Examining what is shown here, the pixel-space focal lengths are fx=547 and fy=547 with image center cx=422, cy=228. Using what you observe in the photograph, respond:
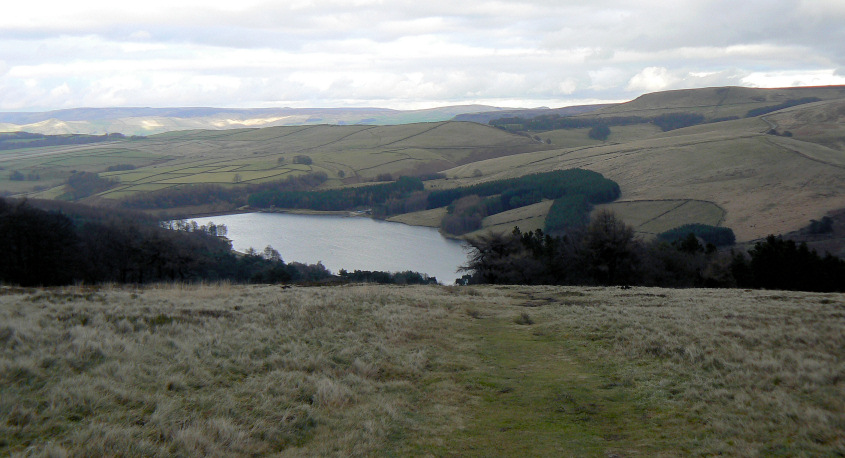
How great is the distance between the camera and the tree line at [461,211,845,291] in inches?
1750

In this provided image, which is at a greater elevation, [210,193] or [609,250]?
[210,193]

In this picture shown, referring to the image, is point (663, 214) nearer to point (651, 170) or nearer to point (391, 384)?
point (651, 170)

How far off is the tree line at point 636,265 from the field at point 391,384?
2981cm

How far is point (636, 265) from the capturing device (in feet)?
152

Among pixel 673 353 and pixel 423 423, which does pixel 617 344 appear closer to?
pixel 673 353

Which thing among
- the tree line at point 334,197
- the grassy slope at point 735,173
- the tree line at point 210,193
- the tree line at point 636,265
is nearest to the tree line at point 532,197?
the grassy slope at point 735,173

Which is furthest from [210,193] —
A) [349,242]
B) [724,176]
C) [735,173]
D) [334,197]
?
[735,173]

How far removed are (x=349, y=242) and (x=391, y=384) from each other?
98553mm

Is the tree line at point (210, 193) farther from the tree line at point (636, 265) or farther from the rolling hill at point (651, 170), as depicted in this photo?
the tree line at point (636, 265)

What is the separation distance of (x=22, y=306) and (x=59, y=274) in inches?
989

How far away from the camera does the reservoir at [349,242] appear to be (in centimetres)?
8756

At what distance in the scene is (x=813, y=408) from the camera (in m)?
7.70

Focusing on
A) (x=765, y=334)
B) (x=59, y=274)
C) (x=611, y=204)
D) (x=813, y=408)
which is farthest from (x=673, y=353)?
(x=611, y=204)

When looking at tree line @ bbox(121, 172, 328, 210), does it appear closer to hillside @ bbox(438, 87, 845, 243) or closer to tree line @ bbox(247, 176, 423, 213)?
tree line @ bbox(247, 176, 423, 213)
